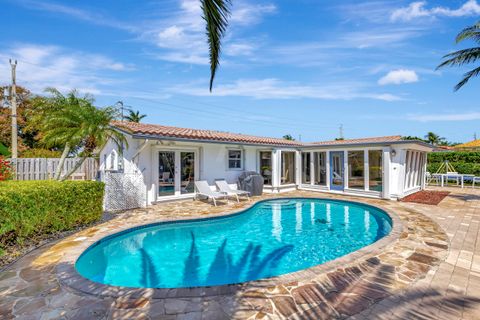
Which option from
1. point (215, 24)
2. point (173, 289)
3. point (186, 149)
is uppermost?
point (215, 24)

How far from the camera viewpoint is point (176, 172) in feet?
42.7

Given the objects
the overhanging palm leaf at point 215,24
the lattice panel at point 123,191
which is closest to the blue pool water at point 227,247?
the lattice panel at point 123,191

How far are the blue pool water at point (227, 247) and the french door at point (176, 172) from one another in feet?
12.6

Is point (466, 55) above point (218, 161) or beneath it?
above

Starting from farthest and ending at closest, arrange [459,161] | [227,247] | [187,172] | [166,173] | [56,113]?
[459,161], [187,172], [166,173], [56,113], [227,247]

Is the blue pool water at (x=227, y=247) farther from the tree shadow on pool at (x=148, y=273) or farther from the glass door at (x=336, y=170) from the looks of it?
the glass door at (x=336, y=170)

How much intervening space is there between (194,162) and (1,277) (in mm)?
9599

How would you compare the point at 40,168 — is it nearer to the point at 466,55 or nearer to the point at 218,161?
the point at 218,161

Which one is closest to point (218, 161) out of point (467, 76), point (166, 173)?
point (166, 173)

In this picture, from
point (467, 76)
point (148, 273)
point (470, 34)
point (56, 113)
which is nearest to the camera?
point (148, 273)

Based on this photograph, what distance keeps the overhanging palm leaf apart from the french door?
10.9 meters

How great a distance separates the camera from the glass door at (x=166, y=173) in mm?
12523

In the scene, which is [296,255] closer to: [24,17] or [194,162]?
[194,162]

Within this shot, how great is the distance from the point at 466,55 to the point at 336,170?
8578 mm
